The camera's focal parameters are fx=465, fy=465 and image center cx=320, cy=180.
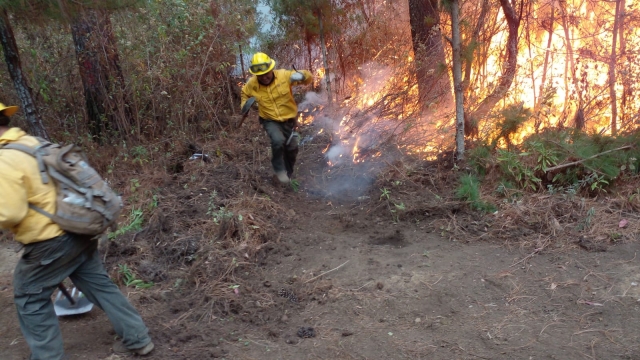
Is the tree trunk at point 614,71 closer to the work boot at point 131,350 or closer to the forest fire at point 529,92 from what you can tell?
the forest fire at point 529,92

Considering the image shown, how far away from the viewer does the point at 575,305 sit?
3.85 m

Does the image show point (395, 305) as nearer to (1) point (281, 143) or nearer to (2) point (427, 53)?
(1) point (281, 143)

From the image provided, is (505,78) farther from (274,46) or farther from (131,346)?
(131,346)

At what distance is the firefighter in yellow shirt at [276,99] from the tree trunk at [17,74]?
2.88 m

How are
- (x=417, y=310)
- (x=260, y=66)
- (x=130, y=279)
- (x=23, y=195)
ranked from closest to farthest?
(x=23, y=195) < (x=417, y=310) < (x=130, y=279) < (x=260, y=66)

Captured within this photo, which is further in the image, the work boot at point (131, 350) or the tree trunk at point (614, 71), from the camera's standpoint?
the tree trunk at point (614, 71)

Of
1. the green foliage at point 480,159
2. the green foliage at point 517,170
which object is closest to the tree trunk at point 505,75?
the green foliage at point 480,159

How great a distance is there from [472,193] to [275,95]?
2.88 m

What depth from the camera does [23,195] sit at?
2855mm

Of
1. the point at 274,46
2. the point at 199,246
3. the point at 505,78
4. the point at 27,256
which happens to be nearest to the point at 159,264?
the point at 199,246

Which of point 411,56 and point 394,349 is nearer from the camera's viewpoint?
point 394,349

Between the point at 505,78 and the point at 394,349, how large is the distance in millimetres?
5585

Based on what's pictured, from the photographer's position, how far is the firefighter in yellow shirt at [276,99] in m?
6.16

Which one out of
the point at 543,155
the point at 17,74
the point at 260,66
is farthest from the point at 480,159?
the point at 17,74
